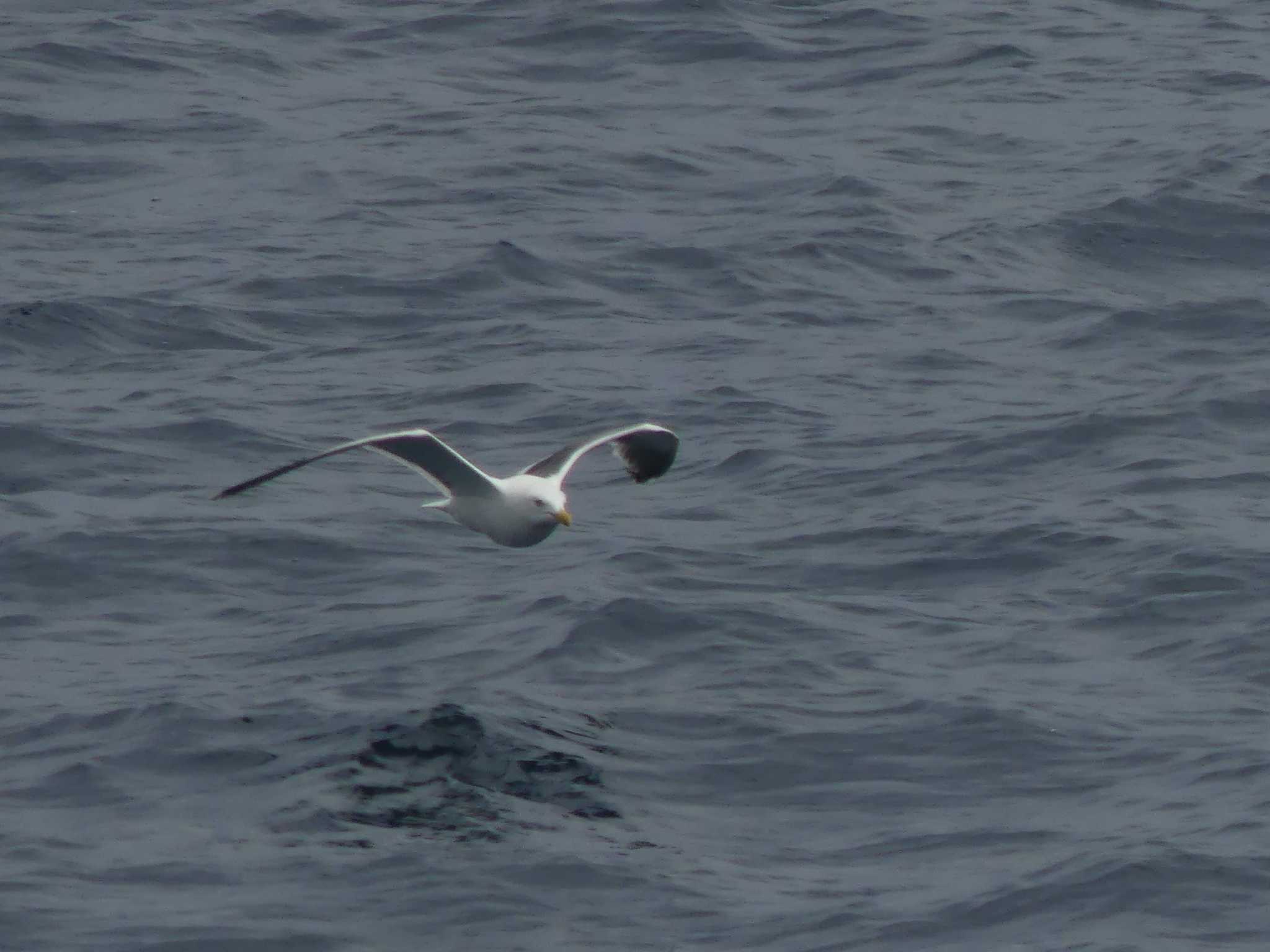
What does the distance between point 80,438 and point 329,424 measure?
180 cm

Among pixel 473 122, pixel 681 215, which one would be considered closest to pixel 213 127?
pixel 473 122

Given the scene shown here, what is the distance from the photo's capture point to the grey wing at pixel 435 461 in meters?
13.2

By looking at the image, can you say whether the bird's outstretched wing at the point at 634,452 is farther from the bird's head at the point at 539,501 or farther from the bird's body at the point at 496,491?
the bird's head at the point at 539,501

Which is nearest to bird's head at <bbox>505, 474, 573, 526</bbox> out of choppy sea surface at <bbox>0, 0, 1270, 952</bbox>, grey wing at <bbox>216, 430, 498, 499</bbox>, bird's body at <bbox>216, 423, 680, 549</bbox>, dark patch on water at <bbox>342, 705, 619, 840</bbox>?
bird's body at <bbox>216, 423, 680, 549</bbox>

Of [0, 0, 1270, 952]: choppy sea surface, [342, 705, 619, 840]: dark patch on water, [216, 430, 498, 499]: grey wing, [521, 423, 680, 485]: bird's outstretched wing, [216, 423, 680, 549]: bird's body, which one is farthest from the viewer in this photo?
[521, 423, 680, 485]: bird's outstretched wing

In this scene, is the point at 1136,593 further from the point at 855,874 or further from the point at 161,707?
the point at 161,707

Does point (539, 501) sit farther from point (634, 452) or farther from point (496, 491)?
point (634, 452)

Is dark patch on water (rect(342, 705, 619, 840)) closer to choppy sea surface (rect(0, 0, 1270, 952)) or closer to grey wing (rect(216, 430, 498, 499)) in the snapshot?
choppy sea surface (rect(0, 0, 1270, 952))

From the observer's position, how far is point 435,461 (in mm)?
13953

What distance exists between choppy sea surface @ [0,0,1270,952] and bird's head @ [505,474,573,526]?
1.00 meters

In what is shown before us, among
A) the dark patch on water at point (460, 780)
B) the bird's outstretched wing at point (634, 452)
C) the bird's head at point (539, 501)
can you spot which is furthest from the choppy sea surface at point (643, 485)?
the bird's head at point (539, 501)

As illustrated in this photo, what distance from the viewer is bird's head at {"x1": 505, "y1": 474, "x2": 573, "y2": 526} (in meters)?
13.9

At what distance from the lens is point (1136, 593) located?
49.6ft

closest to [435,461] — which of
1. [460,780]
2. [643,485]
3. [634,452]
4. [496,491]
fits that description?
[496,491]
